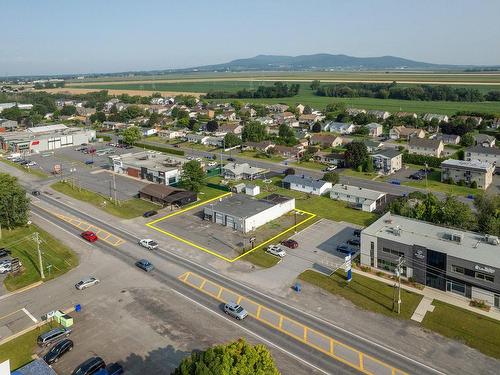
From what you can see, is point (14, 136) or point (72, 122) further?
point (72, 122)

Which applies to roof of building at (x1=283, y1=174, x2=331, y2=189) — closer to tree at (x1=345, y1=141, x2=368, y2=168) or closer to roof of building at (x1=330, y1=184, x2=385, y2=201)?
roof of building at (x1=330, y1=184, x2=385, y2=201)

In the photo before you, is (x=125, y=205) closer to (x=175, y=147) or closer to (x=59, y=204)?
(x=59, y=204)

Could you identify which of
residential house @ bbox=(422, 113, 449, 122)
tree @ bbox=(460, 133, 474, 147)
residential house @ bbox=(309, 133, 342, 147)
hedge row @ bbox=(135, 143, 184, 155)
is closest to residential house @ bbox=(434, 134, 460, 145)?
tree @ bbox=(460, 133, 474, 147)

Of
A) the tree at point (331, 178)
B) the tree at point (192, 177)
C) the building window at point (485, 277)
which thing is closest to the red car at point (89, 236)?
the tree at point (192, 177)

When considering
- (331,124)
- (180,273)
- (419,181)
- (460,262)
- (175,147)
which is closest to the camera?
(460,262)

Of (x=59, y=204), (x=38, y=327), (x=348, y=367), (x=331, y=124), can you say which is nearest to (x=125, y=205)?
(x=59, y=204)

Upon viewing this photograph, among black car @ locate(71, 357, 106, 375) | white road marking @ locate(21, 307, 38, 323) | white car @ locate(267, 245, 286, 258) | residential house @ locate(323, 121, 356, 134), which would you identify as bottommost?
white road marking @ locate(21, 307, 38, 323)
